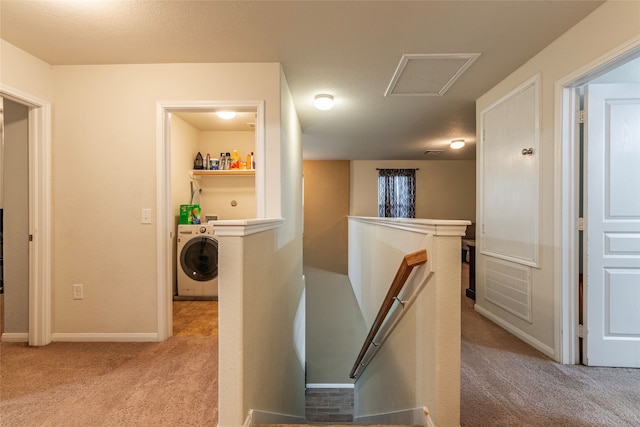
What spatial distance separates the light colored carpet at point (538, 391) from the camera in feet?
5.09

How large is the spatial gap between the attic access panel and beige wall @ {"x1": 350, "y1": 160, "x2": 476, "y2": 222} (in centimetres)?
426

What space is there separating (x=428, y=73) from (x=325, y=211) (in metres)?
4.82

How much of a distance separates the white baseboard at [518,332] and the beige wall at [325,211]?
4283 millimetres

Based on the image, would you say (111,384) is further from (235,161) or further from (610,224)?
(610,224)

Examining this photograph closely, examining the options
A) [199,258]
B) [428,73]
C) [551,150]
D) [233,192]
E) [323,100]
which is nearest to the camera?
[551,150]

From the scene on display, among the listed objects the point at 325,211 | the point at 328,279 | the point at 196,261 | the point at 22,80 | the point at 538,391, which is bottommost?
the point at 328,279

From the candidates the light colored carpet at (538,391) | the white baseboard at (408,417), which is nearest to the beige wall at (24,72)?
the white baseboard at (408,417)

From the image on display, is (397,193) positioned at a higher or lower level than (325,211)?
higher

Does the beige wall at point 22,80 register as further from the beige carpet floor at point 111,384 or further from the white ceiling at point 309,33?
the beige carpet floor at point 111,384

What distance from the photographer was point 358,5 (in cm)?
175

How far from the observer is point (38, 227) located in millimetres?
2338

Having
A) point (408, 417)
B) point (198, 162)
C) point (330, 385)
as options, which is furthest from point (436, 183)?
point (408, 417)

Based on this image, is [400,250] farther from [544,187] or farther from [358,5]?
[358,5]

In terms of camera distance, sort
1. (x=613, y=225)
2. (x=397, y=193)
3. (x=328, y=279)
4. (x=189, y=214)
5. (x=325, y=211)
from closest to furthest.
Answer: (x=613, y=225) → (x=189, y=214) → (x=328, y=279) → (x=325, y=211) → (x=397, y=193)
